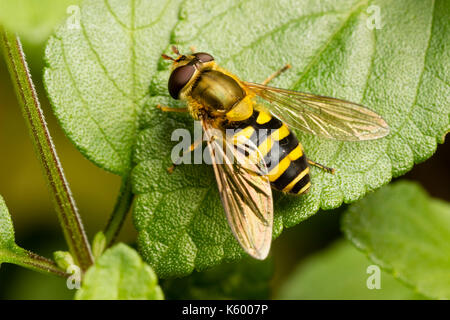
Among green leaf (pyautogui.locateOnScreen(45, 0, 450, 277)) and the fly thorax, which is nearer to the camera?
green leaf (pyautogui.locateOnScreen(45, 0, 450, 277))

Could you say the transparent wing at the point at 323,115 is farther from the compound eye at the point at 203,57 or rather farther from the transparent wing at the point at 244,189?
the transparent wing at the point at 244,189

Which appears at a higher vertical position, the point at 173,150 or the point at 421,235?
the point at 173,150

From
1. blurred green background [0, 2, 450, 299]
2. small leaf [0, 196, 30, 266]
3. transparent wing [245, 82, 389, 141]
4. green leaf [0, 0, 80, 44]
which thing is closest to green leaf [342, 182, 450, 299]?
blurred green background [0, 2, 450, 299]

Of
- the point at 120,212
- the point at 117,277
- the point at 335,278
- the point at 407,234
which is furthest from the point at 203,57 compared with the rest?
the point at 335,278

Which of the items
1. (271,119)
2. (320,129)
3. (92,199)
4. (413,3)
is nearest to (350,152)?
(320,129)

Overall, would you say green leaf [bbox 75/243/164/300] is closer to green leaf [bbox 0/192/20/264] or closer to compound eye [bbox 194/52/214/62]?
green leaf [bbox 0/192/20/264]

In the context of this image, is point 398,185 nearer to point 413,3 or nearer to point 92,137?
point 413,3
